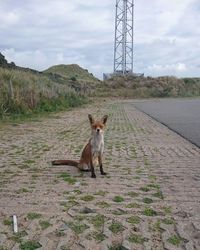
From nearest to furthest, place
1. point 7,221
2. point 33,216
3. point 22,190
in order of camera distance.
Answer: point 7,221 < point 33,216 < point 22,190

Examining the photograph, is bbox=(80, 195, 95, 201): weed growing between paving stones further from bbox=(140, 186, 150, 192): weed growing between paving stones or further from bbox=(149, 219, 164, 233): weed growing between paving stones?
bbox=(149, 219, 164, 233): weed growing between paving stones

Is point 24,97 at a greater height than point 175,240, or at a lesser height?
greater

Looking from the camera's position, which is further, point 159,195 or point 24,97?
point 24,97

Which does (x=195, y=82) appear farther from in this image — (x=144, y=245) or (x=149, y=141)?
(x=144, y=245)

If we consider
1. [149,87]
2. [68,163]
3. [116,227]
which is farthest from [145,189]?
[149,87]

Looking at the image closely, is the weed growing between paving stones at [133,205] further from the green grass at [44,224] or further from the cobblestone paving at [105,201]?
the green grass at [44,224]

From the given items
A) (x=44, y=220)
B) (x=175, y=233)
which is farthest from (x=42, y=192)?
(x=175, y=233)

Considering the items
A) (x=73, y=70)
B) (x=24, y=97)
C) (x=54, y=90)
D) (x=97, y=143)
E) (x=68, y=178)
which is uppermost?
(x=73, y=70)

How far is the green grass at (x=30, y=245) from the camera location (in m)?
4.26

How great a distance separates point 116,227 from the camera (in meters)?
4.82

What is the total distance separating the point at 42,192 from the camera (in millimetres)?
6344

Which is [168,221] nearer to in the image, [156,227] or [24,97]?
[156,227]

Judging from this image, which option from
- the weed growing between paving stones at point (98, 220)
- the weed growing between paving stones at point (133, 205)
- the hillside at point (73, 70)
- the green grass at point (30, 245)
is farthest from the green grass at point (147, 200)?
the hillside at point (73, 70)

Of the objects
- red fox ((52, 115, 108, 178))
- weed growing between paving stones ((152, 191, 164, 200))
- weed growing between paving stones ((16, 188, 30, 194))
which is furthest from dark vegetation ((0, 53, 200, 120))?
weed growing between paving stones ((152, 191, 164, 200))
